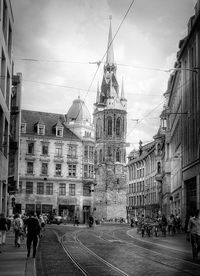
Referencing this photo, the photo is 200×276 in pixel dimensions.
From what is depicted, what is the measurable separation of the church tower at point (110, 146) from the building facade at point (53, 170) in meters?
45.5

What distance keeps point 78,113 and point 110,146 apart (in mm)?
65449

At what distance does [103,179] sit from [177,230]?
99.0m

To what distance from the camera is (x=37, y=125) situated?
83375 millimetres

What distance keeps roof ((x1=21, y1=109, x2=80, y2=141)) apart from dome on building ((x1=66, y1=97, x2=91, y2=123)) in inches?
117

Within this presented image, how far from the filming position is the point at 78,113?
3644 inches

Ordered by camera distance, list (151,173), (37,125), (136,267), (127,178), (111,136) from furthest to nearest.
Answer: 1. (111,136)
2. (127,178)
3. (151,173)
4. (37,125)
5. (136,267)

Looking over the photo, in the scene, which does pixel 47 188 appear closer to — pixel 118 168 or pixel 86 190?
pixel 86 190

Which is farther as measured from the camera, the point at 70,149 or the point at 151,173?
the point at 151,173

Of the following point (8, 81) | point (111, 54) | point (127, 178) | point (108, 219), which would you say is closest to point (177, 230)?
point (8, 81)

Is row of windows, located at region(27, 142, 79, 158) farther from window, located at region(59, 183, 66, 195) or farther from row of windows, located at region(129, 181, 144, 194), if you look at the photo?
row of windows, located at region(129, 181, 144, 194)

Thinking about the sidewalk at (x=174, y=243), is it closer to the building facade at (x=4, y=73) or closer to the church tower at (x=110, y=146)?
the building facade at (x=4, y=73)

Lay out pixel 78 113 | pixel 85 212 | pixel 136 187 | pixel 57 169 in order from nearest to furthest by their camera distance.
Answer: pixel 57 169 < pixel 85 212 < pixel 78 113 < pixel 136 187

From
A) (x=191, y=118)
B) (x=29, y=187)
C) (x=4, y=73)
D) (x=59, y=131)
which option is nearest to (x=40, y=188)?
(x=29, y=187)

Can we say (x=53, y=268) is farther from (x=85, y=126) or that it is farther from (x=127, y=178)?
(x=127, y=178)
